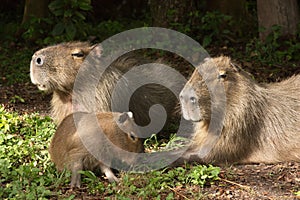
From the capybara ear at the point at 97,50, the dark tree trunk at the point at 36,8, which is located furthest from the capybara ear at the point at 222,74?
the dark tree trunk at the point at 36,8

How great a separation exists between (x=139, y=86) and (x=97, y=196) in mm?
1718

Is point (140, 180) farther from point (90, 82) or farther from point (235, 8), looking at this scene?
point (235, 8)

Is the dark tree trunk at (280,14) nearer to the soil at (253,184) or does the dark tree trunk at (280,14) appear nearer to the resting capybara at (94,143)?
the soil at (253,184)

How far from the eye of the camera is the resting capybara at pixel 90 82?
4.82 meters

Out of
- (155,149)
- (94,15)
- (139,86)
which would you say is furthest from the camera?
(94,15)

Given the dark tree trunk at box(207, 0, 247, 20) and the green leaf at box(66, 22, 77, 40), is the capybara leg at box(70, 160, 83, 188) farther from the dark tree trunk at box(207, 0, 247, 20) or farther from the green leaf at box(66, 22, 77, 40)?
the dark tree trunk at box(207, 0, 247, 20)

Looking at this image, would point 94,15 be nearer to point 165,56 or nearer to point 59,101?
point 165,56

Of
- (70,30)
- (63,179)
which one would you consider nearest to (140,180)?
(63,179)

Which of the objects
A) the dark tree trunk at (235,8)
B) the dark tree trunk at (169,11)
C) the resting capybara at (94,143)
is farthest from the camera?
the dark tree trunk at (235,8)

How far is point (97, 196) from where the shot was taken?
383 cm

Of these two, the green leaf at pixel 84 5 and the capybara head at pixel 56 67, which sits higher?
the green leaf at pixel 84 5

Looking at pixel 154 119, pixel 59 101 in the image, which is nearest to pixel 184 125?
pixel 154 119

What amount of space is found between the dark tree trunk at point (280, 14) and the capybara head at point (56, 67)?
3356 millimetres

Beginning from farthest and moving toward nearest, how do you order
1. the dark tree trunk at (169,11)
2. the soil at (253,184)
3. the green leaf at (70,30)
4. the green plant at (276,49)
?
the green leaf at (70,30) → the dark tree trunk at (169,11) → the green plant at (276,49) → the soil at (253,184)
